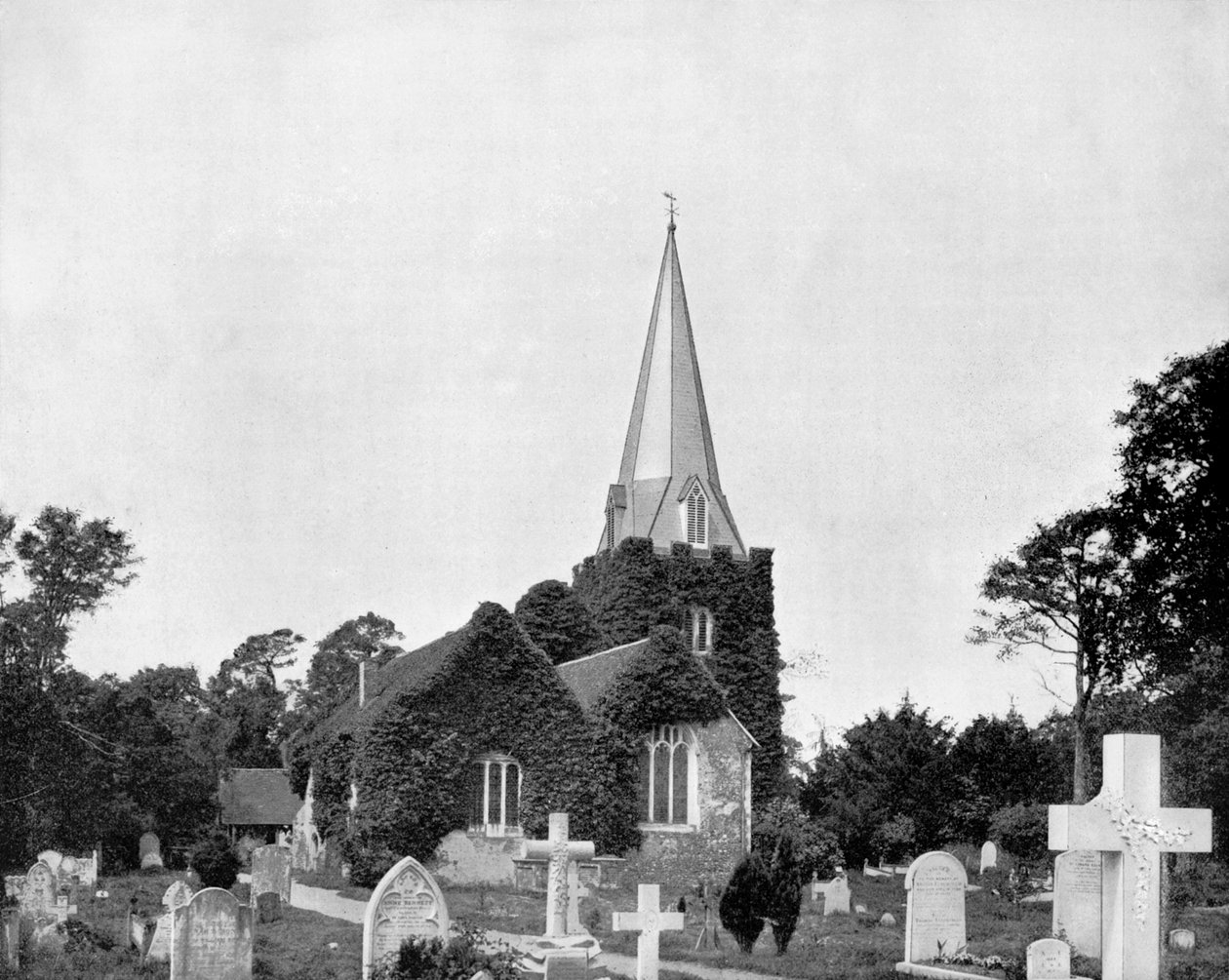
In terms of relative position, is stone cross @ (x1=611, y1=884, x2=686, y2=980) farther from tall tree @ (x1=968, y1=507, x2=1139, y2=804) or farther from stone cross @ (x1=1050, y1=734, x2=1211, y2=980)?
tall tree @ (x1=968, y1=507, x2=1139, y2=804)

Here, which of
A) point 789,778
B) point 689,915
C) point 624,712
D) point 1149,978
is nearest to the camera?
point 1149,978

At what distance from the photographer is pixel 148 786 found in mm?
48875

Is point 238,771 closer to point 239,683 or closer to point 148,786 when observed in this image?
point 148,786

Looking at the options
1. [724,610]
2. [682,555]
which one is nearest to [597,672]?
[682,555]

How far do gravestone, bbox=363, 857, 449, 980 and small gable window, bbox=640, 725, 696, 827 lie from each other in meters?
21.2

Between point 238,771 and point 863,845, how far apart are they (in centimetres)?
3438

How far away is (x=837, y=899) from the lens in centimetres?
2939

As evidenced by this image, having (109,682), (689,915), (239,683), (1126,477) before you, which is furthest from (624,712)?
(239,683)

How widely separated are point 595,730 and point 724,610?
10602mm

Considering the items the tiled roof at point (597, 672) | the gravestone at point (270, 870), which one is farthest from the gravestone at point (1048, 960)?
the tiled roof at point (597, 672)

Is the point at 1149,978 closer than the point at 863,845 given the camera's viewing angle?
Yes

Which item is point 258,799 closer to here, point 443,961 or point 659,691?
point 659,691

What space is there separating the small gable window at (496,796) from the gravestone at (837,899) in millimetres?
9523

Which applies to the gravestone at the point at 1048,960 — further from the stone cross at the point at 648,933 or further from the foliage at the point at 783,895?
the stone cross at the point at 648,933
